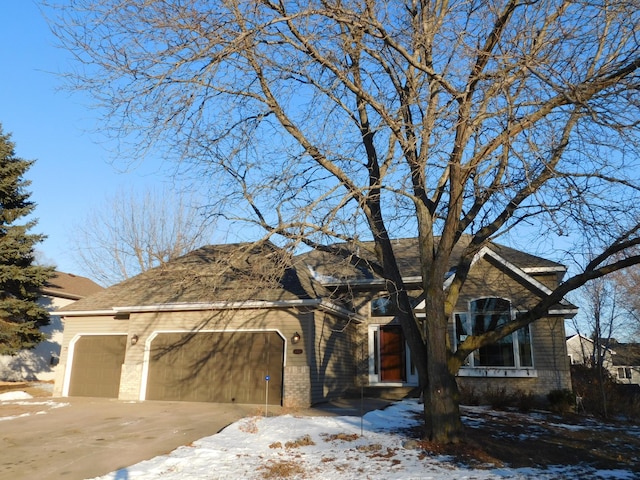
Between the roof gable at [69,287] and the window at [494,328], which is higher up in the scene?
the roof gable at [69,287]

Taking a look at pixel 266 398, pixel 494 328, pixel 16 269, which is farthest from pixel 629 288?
pixel 16 269

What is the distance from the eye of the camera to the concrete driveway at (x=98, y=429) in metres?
8.00

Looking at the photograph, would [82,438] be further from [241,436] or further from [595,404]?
[595,404]

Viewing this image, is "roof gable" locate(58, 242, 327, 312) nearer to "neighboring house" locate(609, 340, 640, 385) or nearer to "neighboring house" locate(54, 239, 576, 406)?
"neighboring house" locate(54, 239, 576, 406)

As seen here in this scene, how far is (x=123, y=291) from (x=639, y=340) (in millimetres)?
47560

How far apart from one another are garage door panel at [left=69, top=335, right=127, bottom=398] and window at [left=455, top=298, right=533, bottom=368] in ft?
40.4

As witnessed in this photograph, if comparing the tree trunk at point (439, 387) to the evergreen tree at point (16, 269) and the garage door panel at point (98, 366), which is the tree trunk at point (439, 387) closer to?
the garage door panel at point (98, 366)

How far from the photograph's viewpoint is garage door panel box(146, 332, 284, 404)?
15.1 m

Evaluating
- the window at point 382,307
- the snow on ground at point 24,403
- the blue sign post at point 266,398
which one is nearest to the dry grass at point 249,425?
the blue sign post at point 266,398

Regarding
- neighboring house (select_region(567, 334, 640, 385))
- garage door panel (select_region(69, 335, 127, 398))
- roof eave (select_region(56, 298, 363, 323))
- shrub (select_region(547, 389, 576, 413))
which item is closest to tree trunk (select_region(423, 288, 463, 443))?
roof eave (select_region(56, 298, 363, 323))

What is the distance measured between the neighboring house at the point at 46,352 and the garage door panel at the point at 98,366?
6420 millimetres

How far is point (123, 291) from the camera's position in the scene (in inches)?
765

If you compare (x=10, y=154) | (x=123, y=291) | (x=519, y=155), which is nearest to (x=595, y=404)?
(x=519, y=155)

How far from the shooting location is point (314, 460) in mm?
8125
